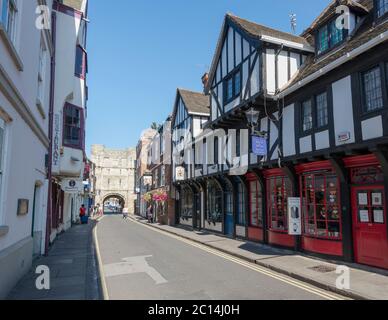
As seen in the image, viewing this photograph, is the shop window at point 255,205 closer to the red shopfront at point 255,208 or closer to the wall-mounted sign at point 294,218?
the red shopfront at point 255,208

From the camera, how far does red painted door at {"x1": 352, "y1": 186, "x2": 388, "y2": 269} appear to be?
29.2 ft

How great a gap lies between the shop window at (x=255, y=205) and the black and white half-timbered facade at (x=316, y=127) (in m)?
0.05

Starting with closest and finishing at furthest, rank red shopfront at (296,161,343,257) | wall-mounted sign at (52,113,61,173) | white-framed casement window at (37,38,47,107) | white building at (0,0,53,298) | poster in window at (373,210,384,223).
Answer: white building at (0,0,53,298)
poster in window at (373,210,384,223)
white-framed casement window at (37,38,47,107)
red shopfront at (296,161,343,257)
wall-mounted sign at (52,113,61,173)

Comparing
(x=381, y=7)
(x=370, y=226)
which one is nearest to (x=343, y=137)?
(x=370, y=226)

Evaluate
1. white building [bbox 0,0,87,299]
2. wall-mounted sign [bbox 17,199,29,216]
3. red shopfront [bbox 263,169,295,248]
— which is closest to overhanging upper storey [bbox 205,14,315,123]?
red shopfront [bbox 263,169,295,248]

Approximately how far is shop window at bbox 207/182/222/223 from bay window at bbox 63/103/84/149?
8.60m

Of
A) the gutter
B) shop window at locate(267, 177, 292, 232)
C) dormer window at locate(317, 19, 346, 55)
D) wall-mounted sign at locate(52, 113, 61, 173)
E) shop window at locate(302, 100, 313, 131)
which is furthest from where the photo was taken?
shop window at locate(267, 177, 292, 232)

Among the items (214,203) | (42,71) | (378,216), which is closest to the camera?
(378,216)

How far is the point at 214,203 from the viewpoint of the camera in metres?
20.8

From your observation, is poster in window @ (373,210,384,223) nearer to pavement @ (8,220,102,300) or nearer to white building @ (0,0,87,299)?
pavement @ (8,220,102,300)

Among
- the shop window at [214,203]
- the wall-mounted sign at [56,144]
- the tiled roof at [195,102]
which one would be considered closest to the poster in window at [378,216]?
the shop window at [214,203]

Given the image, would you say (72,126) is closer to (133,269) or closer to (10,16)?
(133,269)

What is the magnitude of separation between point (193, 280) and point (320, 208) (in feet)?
17.7
